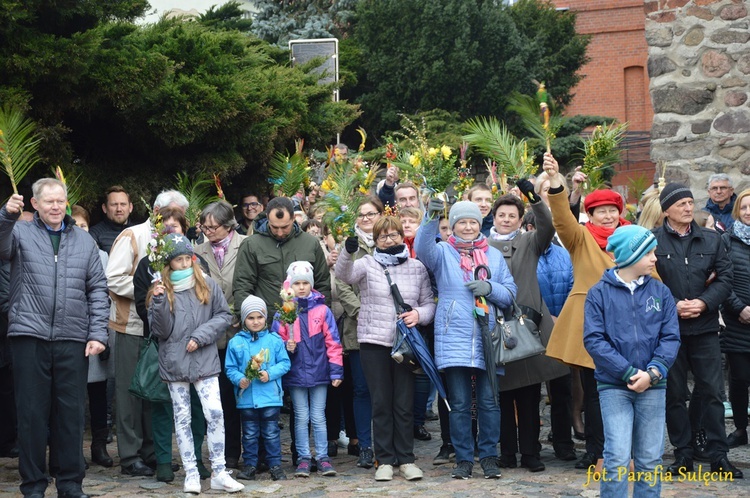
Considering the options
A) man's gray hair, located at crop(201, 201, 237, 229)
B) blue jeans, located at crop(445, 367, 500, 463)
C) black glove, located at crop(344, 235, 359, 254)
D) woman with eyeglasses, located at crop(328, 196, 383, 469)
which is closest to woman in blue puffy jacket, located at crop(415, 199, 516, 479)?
blue jeans, located at crop(445, 367, 500, 463)

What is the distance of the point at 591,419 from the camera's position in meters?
7.66

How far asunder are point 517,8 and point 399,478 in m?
29.1

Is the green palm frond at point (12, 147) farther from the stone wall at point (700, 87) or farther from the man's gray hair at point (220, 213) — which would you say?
the stone wall at point (700, 87)

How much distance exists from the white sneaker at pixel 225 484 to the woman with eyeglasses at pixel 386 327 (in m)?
1.05

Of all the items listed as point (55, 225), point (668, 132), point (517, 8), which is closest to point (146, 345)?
point (55, 225)

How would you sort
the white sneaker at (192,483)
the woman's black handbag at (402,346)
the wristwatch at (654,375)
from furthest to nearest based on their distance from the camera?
the woman's black handbag at (402,346) < the white sneaker at (192,483) < the wristwatch at (654,375)

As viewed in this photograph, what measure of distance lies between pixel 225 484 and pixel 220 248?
6.73 ft

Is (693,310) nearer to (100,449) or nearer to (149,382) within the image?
(149,382)

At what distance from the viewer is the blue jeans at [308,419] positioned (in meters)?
8.06

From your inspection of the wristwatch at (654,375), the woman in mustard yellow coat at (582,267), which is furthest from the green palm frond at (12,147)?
the wristwatch at (654,375)

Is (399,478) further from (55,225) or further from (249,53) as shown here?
(249,53)

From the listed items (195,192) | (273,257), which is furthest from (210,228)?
(195,192)

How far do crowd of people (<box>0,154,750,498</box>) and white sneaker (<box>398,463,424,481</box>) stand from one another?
0.01 m

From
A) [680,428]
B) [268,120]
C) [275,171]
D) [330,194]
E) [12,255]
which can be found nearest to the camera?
[12,255]
